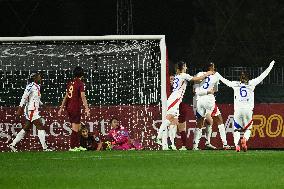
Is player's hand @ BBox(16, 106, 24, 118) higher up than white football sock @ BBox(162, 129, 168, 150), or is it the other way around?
player's hand @ BBox(16, 106, 24, 118)

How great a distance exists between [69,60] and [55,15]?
20.6 meters

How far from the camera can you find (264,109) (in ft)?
84.3

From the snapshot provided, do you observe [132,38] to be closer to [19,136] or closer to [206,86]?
[206,86]

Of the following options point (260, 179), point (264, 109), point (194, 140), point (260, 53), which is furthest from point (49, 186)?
point (260, 53)

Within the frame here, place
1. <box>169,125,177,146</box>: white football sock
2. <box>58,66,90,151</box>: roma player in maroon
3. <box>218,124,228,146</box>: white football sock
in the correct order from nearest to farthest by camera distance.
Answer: <box>58,66,90,151</box>: roma player in maroon
<box>169,125,177,146</box>: white football sock
<box>218,124,228,146</box>: white football sock

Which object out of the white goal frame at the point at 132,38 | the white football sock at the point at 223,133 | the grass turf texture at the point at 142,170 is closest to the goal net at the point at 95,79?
the white goal frame at the point at 132,38

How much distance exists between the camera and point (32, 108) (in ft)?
77.4

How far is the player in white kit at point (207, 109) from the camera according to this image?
78.4ft

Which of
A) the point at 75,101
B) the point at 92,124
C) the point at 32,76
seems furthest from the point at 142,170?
the point at 92,124

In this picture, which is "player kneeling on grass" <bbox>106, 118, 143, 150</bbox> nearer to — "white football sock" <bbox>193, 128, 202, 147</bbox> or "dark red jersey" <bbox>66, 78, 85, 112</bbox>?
"dark red jersey" <bbox>66, 78, 85, 112</bbox>

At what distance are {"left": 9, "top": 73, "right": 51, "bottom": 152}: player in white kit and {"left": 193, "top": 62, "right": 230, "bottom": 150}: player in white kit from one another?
3450 mm

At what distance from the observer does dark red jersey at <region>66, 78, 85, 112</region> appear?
893 inches

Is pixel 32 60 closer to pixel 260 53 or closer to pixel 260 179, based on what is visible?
pixel 260 179

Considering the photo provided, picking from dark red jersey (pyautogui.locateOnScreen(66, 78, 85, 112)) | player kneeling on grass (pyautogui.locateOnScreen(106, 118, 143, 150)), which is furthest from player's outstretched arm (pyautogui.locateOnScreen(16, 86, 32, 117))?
player kneeling on grass (pyautogui.locateOnScreen(106, 118, 143, 150))
